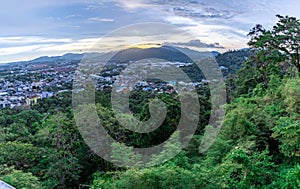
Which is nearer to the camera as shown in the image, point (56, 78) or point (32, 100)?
point (32, 100)

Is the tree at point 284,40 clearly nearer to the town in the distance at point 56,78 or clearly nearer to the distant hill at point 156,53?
the distant hill at point 156,53

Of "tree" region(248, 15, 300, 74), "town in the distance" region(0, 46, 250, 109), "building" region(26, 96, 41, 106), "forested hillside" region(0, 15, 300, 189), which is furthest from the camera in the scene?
"building" region(26, 96, 41, 106)

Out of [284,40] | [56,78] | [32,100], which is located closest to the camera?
[284,40]

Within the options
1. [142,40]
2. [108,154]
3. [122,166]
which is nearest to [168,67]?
[142,40]

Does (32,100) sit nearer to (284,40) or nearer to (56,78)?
(56,78)

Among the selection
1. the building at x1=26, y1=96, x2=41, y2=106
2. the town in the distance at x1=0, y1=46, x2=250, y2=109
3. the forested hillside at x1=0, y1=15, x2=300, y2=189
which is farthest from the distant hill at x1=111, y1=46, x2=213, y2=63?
the building at x1=26, y1=96, x2=41, y2=106

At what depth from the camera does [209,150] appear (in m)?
7.86

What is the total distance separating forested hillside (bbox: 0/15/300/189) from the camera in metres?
5.96

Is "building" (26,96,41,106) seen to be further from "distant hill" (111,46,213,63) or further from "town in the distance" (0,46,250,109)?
"distant hill" (111,46,213,63)

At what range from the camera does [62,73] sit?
32.1 meters

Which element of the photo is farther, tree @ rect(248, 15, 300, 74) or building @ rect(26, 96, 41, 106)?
building @ rect(26, 96, 41, 106)

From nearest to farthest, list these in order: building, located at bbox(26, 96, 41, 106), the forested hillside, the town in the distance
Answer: the forested hillside
the town in the distance
building, located at bbox(26, 96, 41, 106)

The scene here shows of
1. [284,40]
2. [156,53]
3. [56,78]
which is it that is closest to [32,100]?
[56,78]

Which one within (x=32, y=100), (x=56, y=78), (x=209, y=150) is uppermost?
(x=56, y=78)
